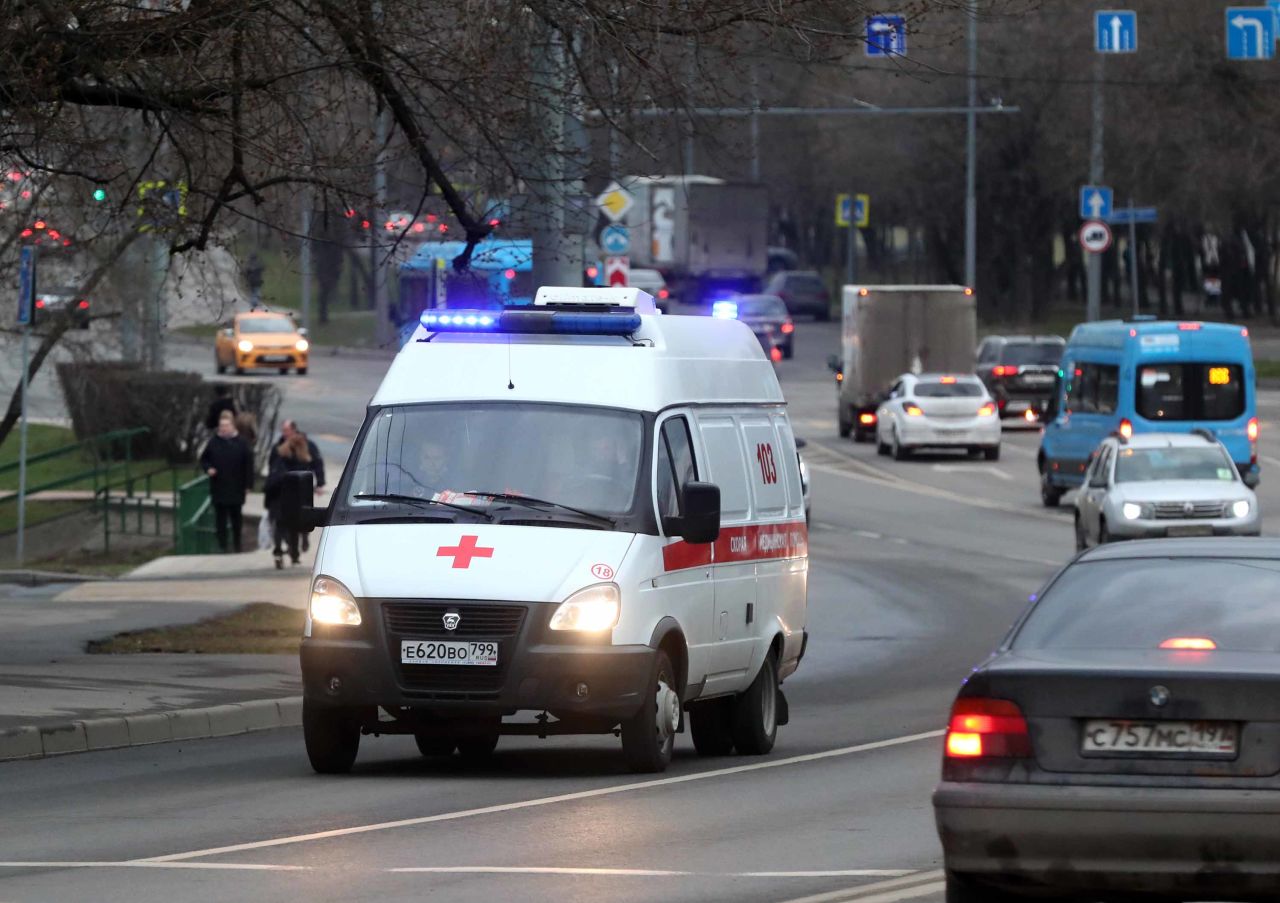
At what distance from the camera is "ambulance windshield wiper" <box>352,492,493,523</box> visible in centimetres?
1176

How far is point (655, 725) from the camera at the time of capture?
38.6ft

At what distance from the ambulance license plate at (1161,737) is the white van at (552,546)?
4573mm

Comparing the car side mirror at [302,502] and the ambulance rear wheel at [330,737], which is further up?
the car side mirror at [302,502]

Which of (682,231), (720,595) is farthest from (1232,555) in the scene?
(682,231)

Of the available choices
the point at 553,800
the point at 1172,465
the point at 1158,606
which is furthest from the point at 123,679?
the point at 1172,465

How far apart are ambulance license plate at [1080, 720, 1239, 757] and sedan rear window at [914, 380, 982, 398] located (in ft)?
122

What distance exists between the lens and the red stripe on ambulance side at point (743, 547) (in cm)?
1215

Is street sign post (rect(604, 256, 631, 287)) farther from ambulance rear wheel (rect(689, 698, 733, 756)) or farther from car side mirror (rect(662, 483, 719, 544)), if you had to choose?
car side mirror (rect(662, 483, 719, 544))

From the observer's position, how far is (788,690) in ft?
57.8

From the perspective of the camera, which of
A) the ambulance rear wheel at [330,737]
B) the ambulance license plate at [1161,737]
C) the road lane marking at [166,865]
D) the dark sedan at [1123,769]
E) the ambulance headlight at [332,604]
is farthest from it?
the ambulance rear wheel at [330,737]

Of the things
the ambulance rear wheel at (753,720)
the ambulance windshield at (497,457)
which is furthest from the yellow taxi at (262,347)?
the ambulance windshield at (497,457)

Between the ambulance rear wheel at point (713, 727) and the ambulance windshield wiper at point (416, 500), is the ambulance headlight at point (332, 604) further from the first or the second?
the ambulance rear wheel at point (713, 727)

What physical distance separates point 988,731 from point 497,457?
17.6ft

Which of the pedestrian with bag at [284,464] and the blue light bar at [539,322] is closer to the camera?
the blue light bar at [539,322]
